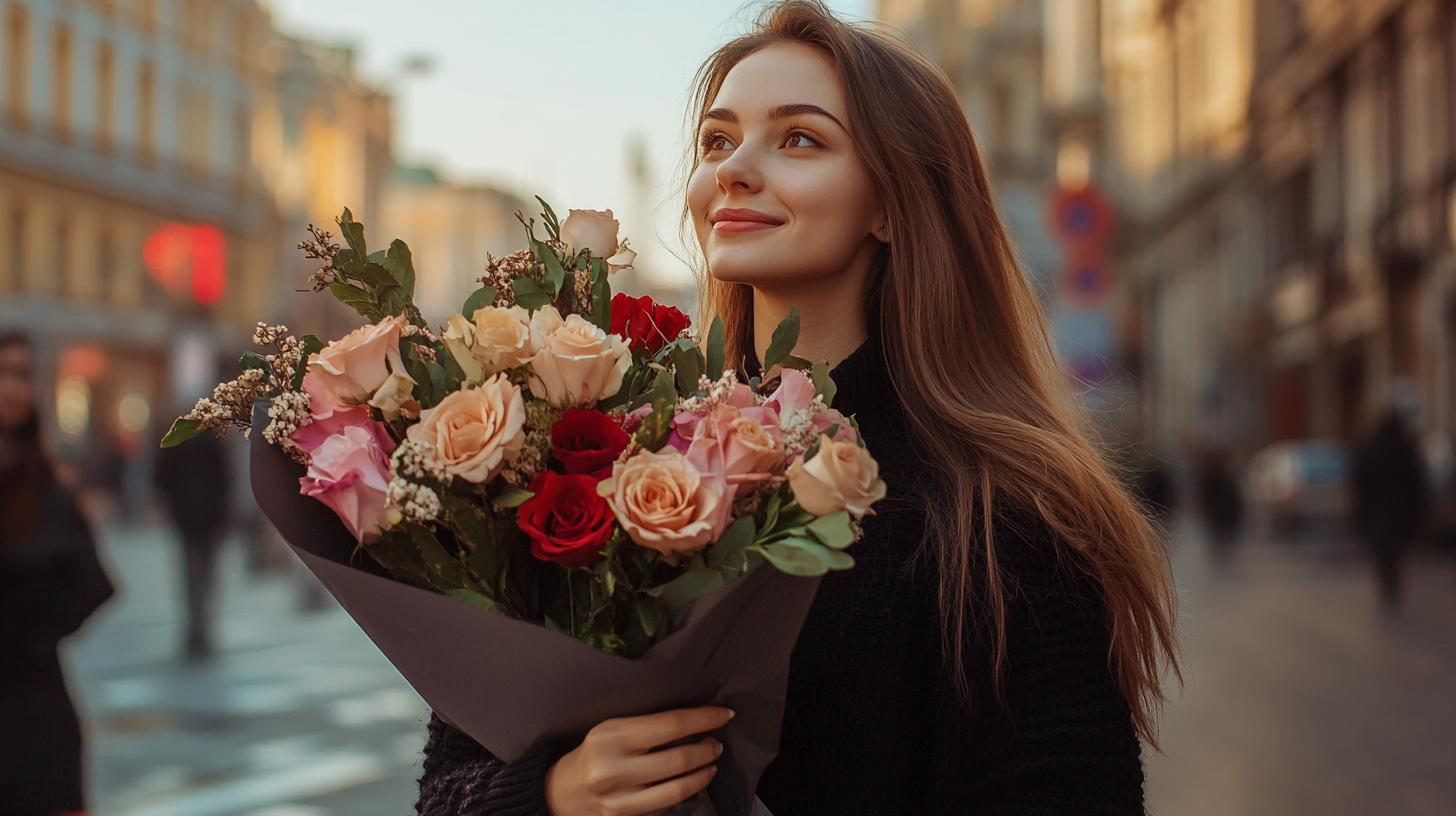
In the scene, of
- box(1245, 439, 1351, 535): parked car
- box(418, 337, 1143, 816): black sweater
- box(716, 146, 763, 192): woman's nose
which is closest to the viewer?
box(418, 337, 1143, 816): black sweater

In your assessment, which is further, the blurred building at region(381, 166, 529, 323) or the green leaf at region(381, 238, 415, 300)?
the blurred building at region(381, 166, 529, 323)

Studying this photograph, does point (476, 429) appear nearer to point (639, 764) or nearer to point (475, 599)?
point (475, 599)

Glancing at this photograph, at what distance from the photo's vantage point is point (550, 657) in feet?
6.41

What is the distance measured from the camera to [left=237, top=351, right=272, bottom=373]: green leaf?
2.19 m

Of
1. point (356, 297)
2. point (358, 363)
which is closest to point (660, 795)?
point (358, 363)

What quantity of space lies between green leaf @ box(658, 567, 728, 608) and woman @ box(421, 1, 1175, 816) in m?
0.16

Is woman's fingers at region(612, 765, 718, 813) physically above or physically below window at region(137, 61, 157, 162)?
below

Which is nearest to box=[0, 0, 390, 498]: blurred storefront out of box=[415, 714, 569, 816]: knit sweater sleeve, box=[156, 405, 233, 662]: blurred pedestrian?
box=[156, 405, 233, 662]: blurred pedestrian

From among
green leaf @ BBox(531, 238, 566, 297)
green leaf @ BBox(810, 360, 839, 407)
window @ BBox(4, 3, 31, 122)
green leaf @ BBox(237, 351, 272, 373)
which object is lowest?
green leaf @ BBox(810, 360, 839, 407)

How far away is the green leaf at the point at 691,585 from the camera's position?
6.30 feet

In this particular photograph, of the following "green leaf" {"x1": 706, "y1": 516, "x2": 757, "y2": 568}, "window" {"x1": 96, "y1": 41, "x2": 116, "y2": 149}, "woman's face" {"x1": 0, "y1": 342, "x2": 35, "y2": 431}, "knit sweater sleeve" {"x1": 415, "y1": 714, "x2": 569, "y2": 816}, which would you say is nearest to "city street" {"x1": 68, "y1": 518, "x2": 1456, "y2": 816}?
"woman's face" {"x1": 0, "y1": 342, "x2": 35, "y2": 431}

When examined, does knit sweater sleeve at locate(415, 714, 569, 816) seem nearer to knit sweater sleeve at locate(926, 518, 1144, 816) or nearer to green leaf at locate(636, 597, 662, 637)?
green leaf at locate(636, 597, 662, 637)

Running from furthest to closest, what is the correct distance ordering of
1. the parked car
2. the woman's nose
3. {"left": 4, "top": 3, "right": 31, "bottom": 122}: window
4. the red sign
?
{"left": 4, "top": 3, "right": 31, "bottom": 122}: window, the parked car, the red sign, the woman's nose

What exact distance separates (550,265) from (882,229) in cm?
67
